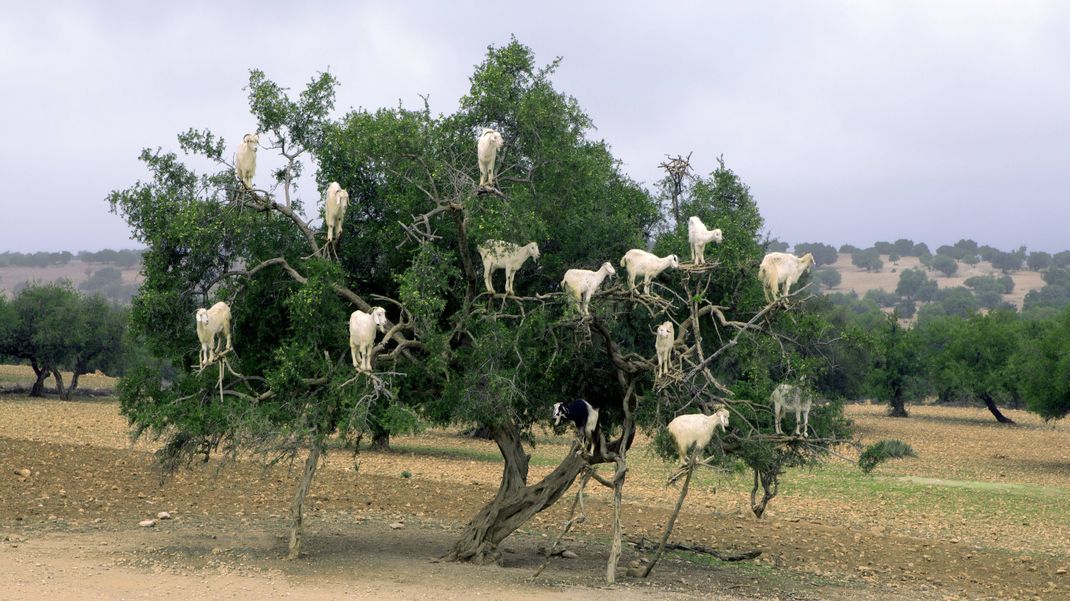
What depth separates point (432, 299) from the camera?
13.1 metres

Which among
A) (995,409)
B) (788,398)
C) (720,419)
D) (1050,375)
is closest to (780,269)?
(788,398)

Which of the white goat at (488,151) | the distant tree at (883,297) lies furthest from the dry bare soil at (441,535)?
the distant tree at (883,297)

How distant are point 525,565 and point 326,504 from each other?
589cm

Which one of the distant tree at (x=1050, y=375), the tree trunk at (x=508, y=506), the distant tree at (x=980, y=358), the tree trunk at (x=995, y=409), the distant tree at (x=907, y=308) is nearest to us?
the tree trunk at (x=508, y=506)

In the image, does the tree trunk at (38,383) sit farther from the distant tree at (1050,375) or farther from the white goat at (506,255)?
the white goat at (506,255)

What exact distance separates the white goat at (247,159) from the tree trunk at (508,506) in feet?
15.1

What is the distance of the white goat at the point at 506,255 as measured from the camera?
13359 mm

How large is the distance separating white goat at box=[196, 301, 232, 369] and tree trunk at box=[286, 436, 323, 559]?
1544 millimetres

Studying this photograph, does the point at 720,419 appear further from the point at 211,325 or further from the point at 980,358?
the point at 980,358

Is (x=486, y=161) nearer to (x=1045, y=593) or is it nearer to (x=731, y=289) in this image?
(x=731, y=289)

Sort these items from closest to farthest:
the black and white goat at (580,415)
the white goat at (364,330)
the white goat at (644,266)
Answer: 1. the white goat at (364,330)
2. the white goat at (644,266)
3. the black and white goat at (580,415)

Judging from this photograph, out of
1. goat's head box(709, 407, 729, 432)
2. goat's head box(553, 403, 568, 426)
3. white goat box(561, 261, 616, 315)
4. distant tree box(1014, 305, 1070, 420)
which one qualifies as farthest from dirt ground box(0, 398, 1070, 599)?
distant tree box(1014, 305, 1070, 420)

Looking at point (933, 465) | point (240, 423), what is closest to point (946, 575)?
point (240, 423)

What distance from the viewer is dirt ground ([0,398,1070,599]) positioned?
13789 mm
